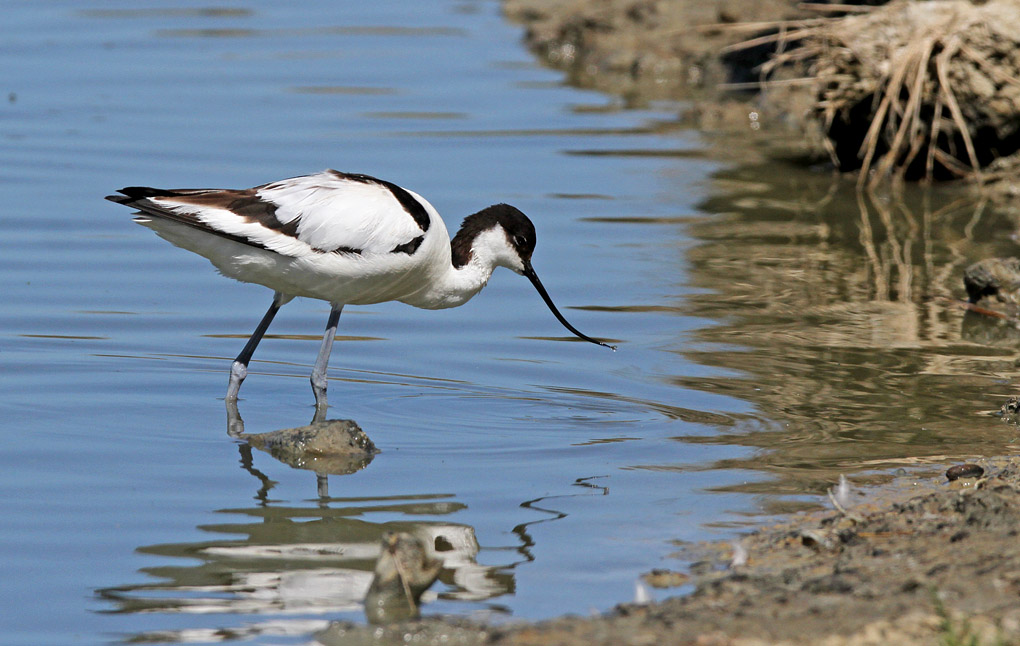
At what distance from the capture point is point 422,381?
6.27 metres

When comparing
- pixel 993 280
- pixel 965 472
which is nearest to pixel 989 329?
pixel 993 280

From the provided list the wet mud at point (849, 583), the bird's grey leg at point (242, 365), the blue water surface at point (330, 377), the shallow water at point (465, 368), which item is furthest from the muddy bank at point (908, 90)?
the bird's grey leg at point (242, 365)

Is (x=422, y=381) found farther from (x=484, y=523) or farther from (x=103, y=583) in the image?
(x=103, y=583)

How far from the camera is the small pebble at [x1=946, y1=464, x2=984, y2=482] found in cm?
487

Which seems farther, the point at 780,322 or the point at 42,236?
the point at 42,236

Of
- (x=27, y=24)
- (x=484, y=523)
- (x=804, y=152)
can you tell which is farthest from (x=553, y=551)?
(x=27, y=24)

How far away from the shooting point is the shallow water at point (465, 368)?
4.34m

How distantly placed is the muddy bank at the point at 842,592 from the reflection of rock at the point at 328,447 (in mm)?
1460

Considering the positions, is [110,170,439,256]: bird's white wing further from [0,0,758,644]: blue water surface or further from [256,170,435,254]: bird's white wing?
[0,0,758,644]: blue water surface

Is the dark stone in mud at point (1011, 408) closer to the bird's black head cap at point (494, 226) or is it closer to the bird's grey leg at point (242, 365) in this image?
the bird's black head cap at point (494, 226)

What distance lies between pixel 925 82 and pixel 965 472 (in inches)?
220

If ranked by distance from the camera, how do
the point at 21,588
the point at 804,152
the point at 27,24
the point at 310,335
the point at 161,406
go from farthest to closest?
the point at 27,24
the point at 804,152
the point at 310,335
the point at 161,406
the point at 21,588

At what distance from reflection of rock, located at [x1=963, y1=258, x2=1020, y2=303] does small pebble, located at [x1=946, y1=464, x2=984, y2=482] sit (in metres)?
2.83

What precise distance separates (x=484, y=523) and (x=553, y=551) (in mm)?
351
